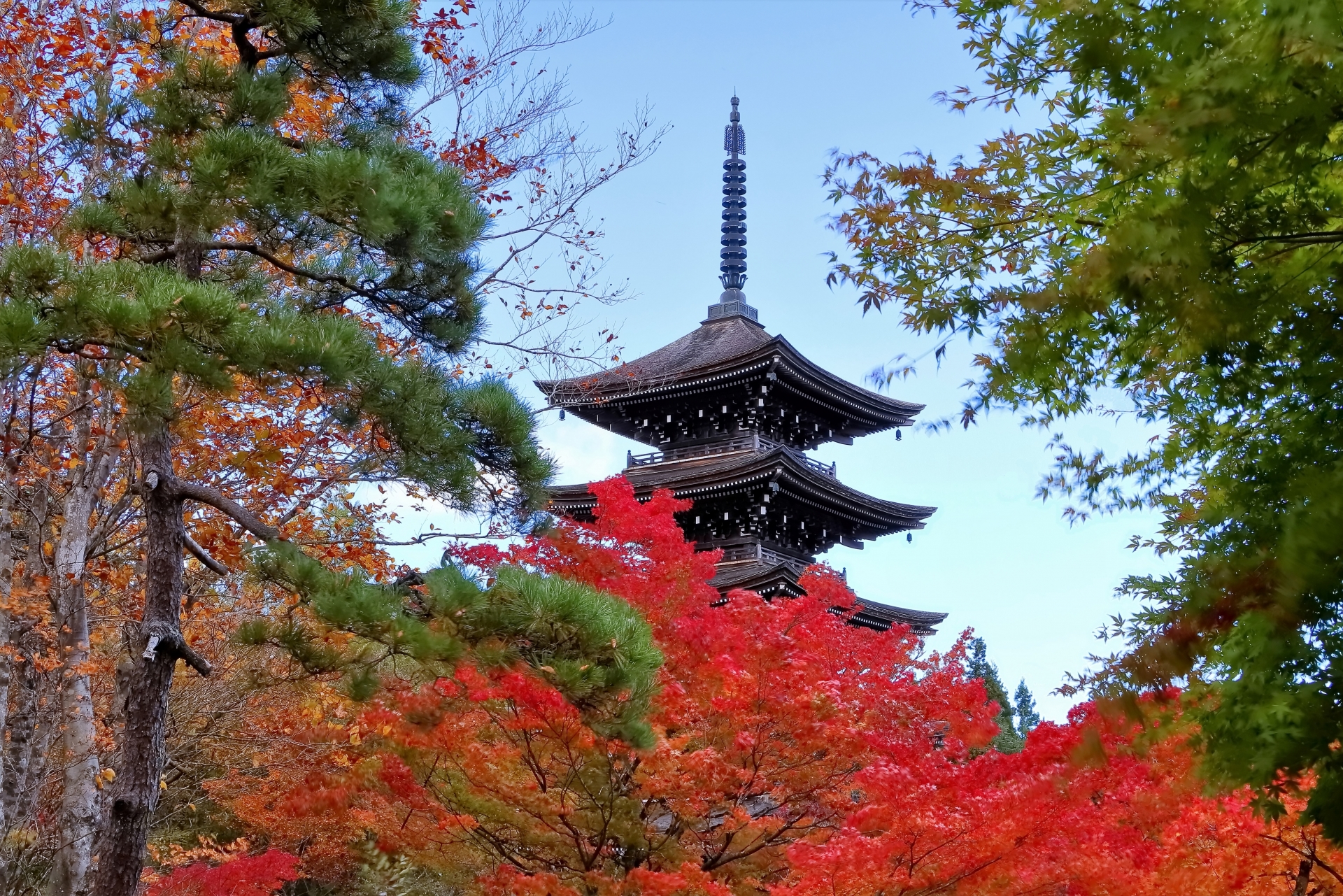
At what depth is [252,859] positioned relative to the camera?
10516mm

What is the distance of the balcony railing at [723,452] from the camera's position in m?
18.7

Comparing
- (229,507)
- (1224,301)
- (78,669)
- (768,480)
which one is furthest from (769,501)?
(1224,301)

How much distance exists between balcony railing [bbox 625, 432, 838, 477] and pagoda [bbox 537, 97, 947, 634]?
0.02 metres

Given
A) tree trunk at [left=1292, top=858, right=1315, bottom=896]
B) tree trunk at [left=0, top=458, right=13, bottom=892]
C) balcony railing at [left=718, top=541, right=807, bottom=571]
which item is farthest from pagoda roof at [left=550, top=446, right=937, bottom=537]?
tree trunk at [left=1292, top=858, right=1315, bottom=896]

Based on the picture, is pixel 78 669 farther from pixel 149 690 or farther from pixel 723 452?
pixel 723 452

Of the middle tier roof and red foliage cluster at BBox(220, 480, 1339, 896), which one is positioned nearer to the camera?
red foliage cluster at BBox(220, 480, 1339, 896)

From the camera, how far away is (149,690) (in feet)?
16.7

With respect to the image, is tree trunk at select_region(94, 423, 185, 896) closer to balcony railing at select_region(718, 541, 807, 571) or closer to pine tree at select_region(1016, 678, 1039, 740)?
balcony railing at select_region(718, 541, 807, 571)

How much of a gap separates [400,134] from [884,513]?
13.6 meters

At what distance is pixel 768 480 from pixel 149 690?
1260cm

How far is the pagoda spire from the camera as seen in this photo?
73.0 feet

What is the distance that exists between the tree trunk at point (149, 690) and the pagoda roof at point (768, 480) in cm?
1180

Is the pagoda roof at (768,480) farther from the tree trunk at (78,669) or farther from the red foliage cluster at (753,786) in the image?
the tree trunk at (78,669)

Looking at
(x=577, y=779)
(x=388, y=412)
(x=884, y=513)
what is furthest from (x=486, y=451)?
(x=884, y=513)
